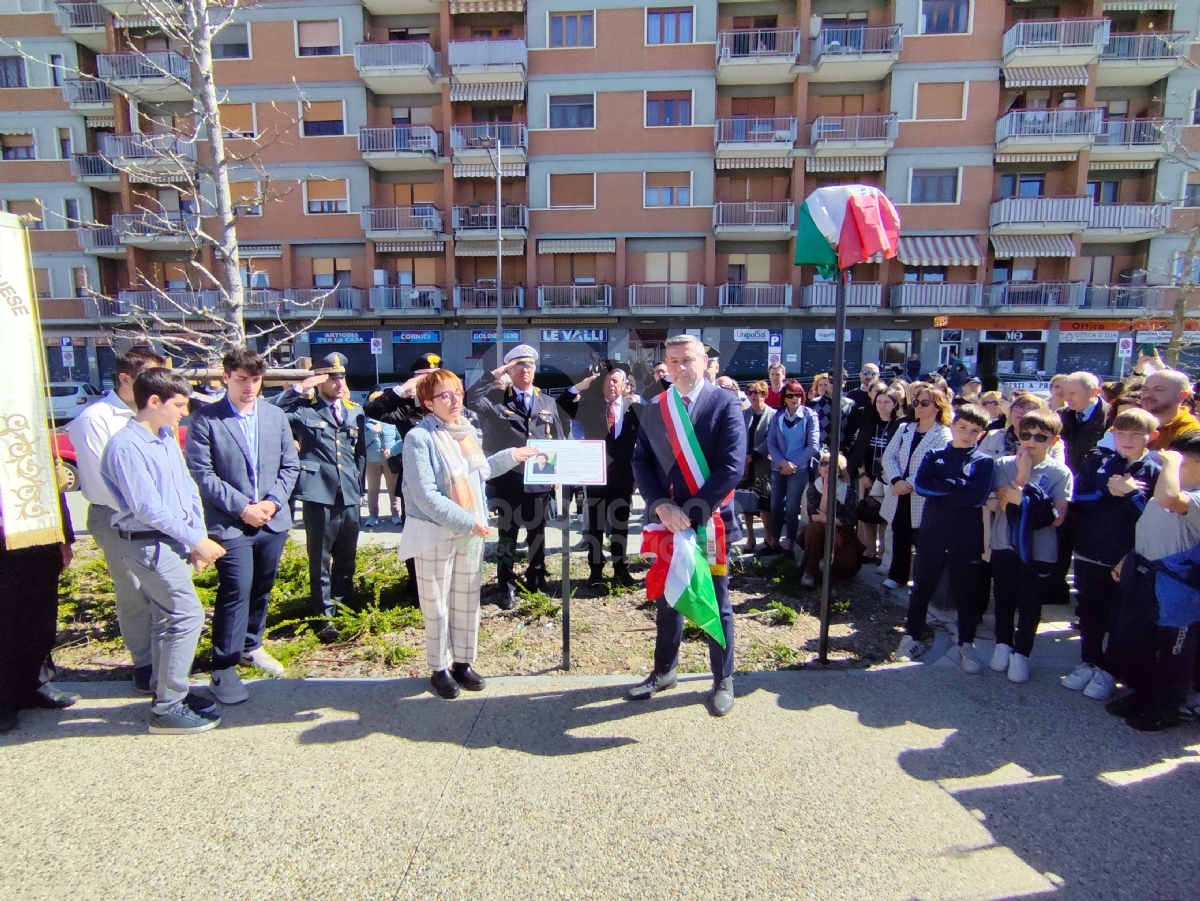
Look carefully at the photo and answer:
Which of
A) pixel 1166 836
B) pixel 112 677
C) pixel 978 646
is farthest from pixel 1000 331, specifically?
pixel 112 677

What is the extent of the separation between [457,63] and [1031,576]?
93.6ft

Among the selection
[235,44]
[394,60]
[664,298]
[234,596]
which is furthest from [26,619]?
[235,44]

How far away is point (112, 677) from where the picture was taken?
13.8 feet

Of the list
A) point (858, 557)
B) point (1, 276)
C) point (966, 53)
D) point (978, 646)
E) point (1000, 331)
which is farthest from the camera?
point (1000, 331)

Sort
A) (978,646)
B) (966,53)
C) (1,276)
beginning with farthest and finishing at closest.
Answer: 1. (966,53)
2. (978,646)
3. (1,276)

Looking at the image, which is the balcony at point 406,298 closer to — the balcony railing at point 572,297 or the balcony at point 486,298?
the balcony at point 486,298

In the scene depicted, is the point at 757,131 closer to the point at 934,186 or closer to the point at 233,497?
the point at 934,186

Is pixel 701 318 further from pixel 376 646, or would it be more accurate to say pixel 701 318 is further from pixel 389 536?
pixel 376 646

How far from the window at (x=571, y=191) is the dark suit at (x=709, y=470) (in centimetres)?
2500

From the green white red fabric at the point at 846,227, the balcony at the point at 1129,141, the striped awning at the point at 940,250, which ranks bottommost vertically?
the green white red fabric at the point at 846,227

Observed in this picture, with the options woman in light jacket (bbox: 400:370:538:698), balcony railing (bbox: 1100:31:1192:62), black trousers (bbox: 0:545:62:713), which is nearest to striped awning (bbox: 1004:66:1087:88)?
balcony railing (bbox: 1100:31:1192:62)

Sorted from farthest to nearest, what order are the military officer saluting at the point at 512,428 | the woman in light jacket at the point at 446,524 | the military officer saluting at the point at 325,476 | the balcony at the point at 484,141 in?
the balcony at the point at 484,141 → the military officer saluting at the point at 512,428 → the military officer saluting at the point at 325,476 → the woman in light jacket at the point at 446,524

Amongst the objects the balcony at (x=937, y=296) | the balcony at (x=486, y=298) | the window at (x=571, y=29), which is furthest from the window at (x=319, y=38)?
the balcony at (x=937, y=296)

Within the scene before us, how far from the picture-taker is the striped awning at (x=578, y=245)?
88.0 feet
